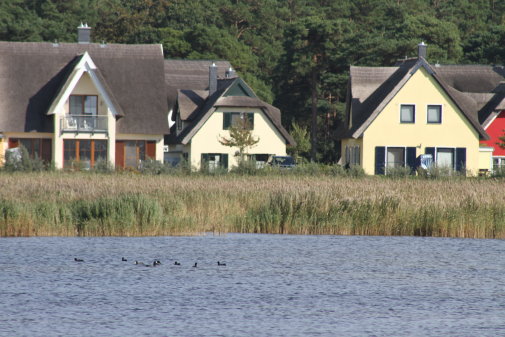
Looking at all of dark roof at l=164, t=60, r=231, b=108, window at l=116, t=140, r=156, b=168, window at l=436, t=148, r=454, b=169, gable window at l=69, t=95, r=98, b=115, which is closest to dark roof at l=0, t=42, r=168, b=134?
window at l=116, t=140, r=156, b=168

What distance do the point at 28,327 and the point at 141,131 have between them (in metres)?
38.3

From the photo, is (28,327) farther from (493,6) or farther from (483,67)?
(493,6)

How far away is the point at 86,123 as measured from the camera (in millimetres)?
53344

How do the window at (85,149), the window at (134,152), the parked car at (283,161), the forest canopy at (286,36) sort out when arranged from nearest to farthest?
1. the window at (85,149)
2. the window at (134,152)
3. the parked car at (283,161)
4. the forest canopy at (286,36)

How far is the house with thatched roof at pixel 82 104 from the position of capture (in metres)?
52.9

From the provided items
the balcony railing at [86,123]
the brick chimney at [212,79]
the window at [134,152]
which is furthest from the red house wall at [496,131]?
the balcony railing at [86,123]

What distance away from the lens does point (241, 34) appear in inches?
3536

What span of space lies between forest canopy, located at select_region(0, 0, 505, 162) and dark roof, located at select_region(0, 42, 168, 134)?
42.6 feet

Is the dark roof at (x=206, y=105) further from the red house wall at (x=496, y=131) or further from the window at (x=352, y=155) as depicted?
the red house wall at (x=496, y=131)

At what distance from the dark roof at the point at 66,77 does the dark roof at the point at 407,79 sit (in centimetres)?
1035

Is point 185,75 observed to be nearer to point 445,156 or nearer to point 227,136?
point 227,136

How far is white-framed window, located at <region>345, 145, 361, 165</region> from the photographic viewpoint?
2195 inches

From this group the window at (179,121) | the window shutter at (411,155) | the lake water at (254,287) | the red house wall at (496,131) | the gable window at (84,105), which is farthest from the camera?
the window at (179,121)

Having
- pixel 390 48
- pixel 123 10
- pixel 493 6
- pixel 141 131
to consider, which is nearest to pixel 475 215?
pixel 141 131
